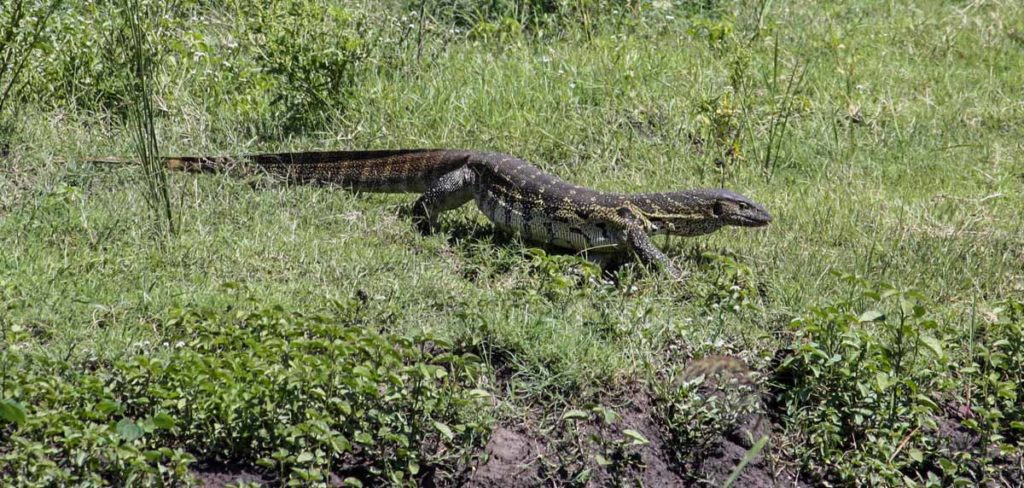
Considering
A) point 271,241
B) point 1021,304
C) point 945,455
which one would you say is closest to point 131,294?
point 271,241

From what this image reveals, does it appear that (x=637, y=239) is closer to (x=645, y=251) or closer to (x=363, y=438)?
(x=645, y=251)

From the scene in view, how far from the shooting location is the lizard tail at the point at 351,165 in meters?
7.76

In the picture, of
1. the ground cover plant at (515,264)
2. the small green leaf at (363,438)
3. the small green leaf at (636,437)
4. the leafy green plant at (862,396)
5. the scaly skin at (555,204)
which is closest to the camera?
the small green leaf at (363,438)

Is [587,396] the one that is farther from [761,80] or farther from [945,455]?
[761,80]

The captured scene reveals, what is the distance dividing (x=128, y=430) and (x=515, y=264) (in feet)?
9.18

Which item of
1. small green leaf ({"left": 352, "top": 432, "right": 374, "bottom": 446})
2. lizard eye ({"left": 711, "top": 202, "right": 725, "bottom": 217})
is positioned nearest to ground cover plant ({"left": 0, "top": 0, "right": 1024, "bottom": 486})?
small green leaf ({"left": 352, "top": 432, "right": 374, "bottom": 446})

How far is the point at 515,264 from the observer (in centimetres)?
691

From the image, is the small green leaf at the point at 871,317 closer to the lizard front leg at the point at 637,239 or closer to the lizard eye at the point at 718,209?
the lizard front leg at the point at 637,239

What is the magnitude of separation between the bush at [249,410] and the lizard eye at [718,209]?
2.32 m

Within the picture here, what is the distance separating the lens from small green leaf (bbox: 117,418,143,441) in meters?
4.53

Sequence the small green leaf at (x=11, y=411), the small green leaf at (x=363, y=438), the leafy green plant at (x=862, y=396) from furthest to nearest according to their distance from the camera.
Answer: the leafy green plant at (x=862, y=396), the small green leaf at (x=363, y=438), the small green leaf at (x=11, y=411)

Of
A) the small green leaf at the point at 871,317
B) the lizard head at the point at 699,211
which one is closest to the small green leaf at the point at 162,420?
the small green leaf at the point at 871,317

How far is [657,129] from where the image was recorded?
8766 mm

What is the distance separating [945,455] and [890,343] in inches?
23.8
